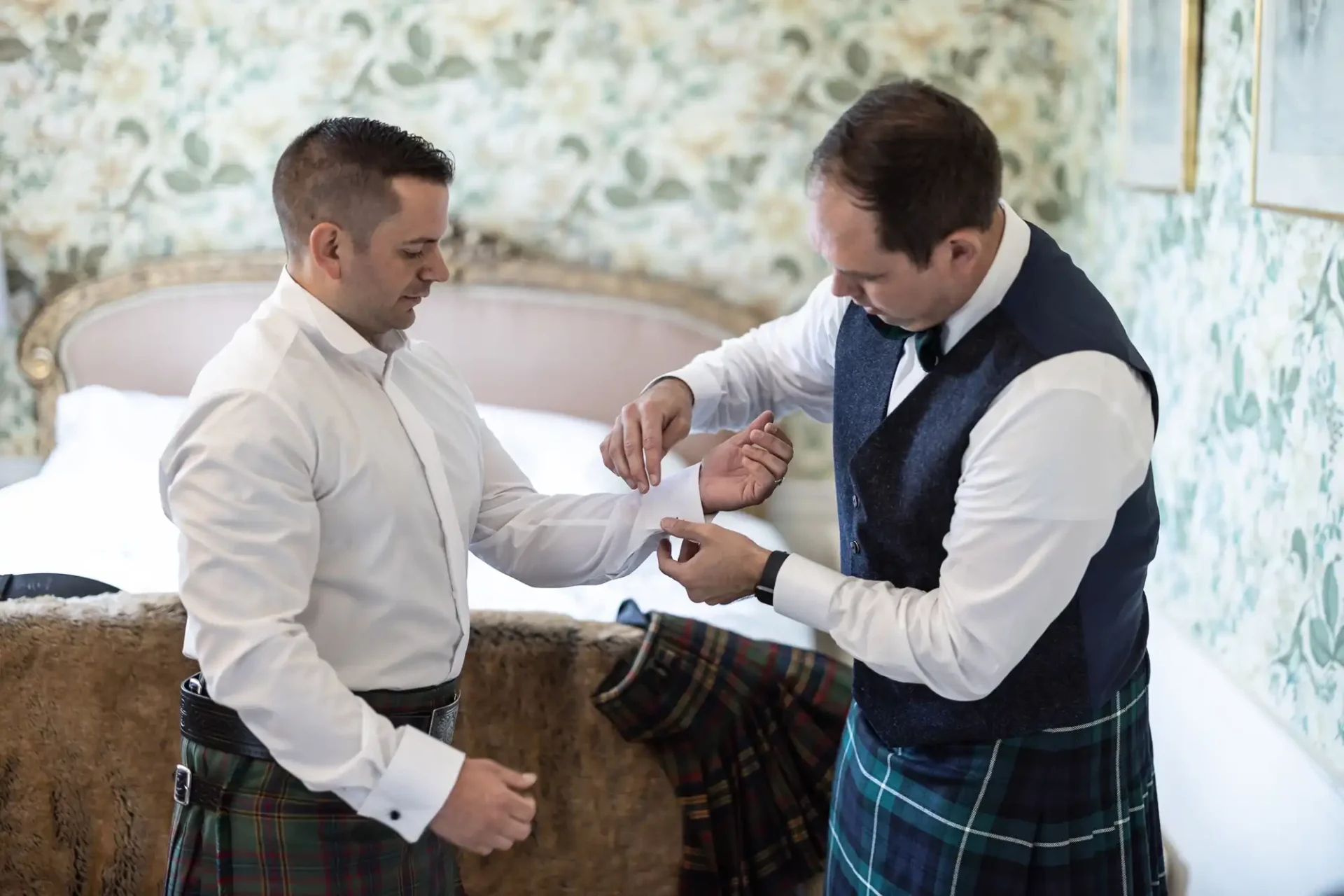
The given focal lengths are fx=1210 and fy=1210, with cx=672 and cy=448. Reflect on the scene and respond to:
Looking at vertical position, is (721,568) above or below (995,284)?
below

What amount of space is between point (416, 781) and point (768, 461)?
0.63 m

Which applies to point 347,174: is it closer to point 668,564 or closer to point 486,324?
point 668,564

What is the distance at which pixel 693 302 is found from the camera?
3223mm

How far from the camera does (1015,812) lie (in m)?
1.35

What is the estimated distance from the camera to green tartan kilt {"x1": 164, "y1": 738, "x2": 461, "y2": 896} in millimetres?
1344

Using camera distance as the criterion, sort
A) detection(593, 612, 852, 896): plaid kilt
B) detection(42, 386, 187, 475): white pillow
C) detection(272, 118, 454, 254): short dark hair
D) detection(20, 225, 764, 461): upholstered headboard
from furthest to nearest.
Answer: detection(20, 225, 764, 461): upholstered headboard
detection(42, 386, 187, 475): white pillow
detection(593, 612, 852, 896): plaid kilt
detection(272, 118, 454, 254): short dark hair

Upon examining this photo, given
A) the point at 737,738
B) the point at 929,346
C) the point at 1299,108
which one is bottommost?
the point at 737,738

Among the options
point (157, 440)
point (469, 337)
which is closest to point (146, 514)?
point (157, 440)

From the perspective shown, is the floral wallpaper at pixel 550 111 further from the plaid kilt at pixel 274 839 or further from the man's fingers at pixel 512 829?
the man's fingers at pixel 512 829

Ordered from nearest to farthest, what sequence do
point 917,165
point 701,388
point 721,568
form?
1. point 917,165
2. point 721,568
3. point 701,388

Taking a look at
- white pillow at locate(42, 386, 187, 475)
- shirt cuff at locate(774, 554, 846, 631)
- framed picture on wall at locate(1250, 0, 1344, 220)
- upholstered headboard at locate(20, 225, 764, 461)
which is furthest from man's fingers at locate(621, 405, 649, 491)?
white pillow at locate(42, 386, 187, 475)

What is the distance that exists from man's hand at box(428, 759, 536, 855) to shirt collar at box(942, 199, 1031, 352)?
637 mm

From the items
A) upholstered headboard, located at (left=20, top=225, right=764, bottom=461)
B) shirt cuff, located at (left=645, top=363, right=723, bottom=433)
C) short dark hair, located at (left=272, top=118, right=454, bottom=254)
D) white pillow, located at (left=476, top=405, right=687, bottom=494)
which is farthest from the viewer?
upholstered headboard, located at (left=20, top=225, right=764, bottom=461)

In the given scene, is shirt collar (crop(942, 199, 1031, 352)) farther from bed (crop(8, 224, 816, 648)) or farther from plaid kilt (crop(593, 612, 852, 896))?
bed (crop(8, 224, 816, 648))
